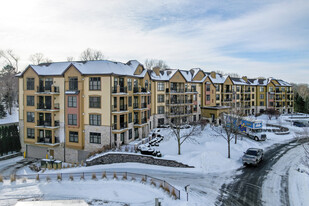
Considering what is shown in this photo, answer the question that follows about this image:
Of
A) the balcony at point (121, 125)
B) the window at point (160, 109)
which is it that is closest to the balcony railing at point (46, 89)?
the balcony at point (121, 125)

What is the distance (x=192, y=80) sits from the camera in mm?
53062

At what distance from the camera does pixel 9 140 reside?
37.3 metres

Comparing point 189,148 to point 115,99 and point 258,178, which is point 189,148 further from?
point 115,99

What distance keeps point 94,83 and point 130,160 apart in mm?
12773

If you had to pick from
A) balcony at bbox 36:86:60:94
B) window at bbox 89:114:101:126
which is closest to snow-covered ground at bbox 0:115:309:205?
window at bbox 89:114:101:126

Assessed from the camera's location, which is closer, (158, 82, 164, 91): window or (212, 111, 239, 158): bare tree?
(212, 111, 239, 158): bare tree

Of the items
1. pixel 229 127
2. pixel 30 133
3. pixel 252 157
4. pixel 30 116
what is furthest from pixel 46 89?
pixel 252 157

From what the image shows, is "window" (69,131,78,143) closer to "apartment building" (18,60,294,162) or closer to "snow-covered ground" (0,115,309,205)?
"apartment building" (18,60,294,162)

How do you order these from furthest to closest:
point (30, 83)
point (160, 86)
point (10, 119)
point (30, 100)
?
point (10, 119)
point (160, 86)
point (30, 100)
point (30, 83)

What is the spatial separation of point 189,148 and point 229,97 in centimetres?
3615

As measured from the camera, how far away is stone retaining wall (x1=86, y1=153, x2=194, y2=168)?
26094 millimetres

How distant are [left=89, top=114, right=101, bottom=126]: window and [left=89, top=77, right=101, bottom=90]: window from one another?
165 inches

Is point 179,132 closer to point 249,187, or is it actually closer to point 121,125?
point 121,125

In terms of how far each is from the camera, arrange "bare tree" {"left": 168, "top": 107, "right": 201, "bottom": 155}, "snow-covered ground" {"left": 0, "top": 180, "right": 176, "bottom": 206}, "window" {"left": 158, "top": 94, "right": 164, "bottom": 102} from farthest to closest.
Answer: "window" {"left": 158, "top": 94, "right": 164, "bottom": 102}
"bare tree" {"left": 168, "top": 107, "right": 201, "bottom": 155}
"snow-covered ground" {"left": 0, "top": 180, "right": 176, "bottom": 206}
